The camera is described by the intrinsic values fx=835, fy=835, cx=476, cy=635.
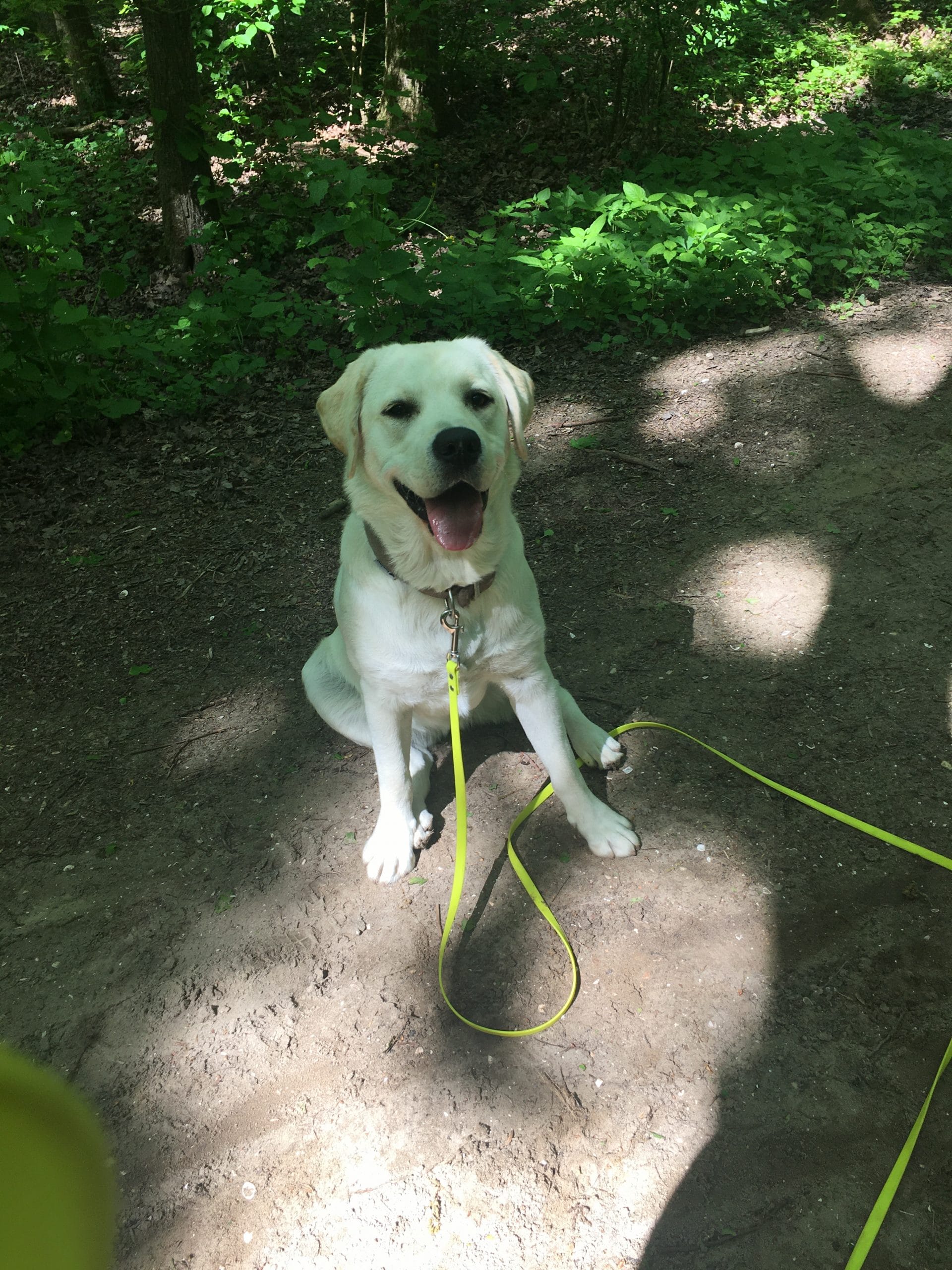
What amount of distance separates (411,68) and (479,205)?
4.92ft

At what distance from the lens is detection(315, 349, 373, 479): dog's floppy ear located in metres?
2.43

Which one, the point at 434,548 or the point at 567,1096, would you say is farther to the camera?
the point at 434,548

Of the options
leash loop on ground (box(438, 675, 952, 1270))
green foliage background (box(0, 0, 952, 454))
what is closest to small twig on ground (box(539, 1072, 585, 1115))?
leash loop on ground (box(438, 675, 952, 1270))

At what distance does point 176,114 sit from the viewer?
596 cm

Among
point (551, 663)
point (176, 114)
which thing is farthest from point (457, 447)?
point (176, 114)

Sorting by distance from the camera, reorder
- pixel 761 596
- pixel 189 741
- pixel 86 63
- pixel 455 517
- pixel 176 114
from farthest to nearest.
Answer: pixel 86 63, pixel 176 114, pixel 761 596, pixel 189 741, pixel 455 517

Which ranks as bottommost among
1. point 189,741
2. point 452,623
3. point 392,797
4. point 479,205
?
point 189,741

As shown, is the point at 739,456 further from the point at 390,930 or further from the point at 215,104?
the point at 215,104

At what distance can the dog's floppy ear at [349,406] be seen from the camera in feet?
7.97

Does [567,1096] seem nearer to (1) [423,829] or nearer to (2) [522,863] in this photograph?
(2) [522,863]

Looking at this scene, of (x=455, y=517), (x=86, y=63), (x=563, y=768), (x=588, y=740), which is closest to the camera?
(x=455, y=517)

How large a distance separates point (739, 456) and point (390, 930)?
316cm

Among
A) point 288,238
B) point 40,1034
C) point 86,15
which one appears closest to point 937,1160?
point 40,1034

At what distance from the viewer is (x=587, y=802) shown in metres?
2.77
